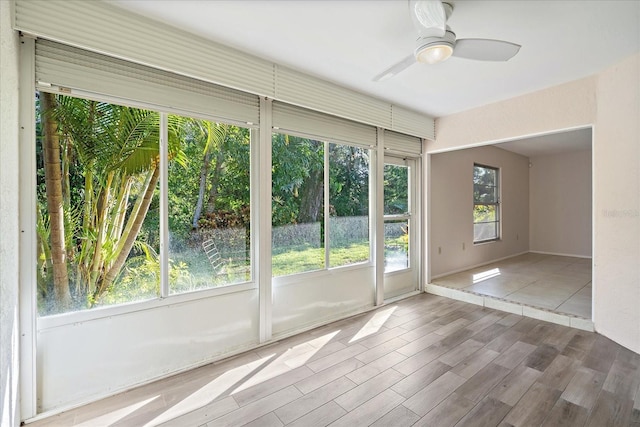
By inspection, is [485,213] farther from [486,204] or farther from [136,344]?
[136,344]

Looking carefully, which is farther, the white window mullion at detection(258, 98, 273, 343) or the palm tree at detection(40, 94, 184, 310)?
the white window mullion at detection(258, 98, 273, 343)

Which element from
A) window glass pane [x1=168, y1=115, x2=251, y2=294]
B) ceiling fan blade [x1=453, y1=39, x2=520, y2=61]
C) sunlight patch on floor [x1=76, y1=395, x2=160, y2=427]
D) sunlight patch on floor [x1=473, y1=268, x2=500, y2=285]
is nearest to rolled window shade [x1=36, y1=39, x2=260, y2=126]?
window glass pane [x1=168, y1=115, x2=251, y2=294]

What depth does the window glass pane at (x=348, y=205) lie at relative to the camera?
11.0 ft

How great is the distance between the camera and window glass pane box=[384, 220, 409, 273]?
4.01m

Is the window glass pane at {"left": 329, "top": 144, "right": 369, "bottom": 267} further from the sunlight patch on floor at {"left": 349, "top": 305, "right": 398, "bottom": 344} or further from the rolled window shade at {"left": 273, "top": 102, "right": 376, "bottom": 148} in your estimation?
the sunlight patch on floor at {"left": 349, "top": 305, "right": 398, "bottom": 344}

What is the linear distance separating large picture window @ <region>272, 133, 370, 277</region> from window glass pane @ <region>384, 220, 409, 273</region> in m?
0.46

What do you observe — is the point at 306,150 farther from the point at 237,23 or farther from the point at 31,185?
the point at 31,185

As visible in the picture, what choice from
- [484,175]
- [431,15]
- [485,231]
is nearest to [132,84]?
[431,15]

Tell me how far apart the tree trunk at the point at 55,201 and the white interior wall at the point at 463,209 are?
4.22m

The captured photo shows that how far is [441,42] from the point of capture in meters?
1.69

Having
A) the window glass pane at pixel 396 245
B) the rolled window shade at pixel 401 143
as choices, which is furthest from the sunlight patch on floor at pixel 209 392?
the rolled window shade at pixel 401 143

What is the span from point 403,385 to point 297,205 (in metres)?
1.83

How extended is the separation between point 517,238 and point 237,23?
7.15 meters

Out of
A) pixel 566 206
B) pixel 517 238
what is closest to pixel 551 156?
pixel 566 206
